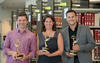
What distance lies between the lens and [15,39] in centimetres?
301

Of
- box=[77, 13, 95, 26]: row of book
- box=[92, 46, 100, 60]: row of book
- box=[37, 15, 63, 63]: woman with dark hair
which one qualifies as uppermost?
box=[77, 13, 95, 26]: row of book

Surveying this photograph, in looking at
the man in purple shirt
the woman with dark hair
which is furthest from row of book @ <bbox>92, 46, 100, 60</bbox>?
the man in purple shirt

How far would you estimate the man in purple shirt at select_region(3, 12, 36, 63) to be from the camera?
2977 millimetres

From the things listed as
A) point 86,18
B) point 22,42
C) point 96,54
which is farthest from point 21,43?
point 96,54

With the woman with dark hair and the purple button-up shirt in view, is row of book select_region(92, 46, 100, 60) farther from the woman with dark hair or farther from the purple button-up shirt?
the purple button-up shirt

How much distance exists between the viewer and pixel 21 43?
301 cm

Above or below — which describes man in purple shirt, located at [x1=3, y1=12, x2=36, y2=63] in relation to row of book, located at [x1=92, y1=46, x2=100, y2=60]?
above

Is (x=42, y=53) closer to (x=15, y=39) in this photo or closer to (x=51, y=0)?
(x=15, y=39)

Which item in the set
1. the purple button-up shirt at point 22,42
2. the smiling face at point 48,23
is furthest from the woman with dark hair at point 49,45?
the purple button-up shirt at point 22,42

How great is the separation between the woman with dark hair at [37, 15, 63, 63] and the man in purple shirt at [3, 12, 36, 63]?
0.12 metres

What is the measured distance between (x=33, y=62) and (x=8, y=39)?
117 inches

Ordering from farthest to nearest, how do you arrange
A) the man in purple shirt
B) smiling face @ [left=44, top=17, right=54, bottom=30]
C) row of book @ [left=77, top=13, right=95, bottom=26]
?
row of book @ [left=77, top=13, right=95, bottom=26]
smiling face @ [left=44, top=17, right=54, bottom=30]
the man in purple shirt

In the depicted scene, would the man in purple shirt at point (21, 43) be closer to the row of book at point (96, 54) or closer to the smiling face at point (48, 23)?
the smiling face at point (48, 23)

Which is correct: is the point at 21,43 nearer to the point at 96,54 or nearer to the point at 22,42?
the point at 22,42
